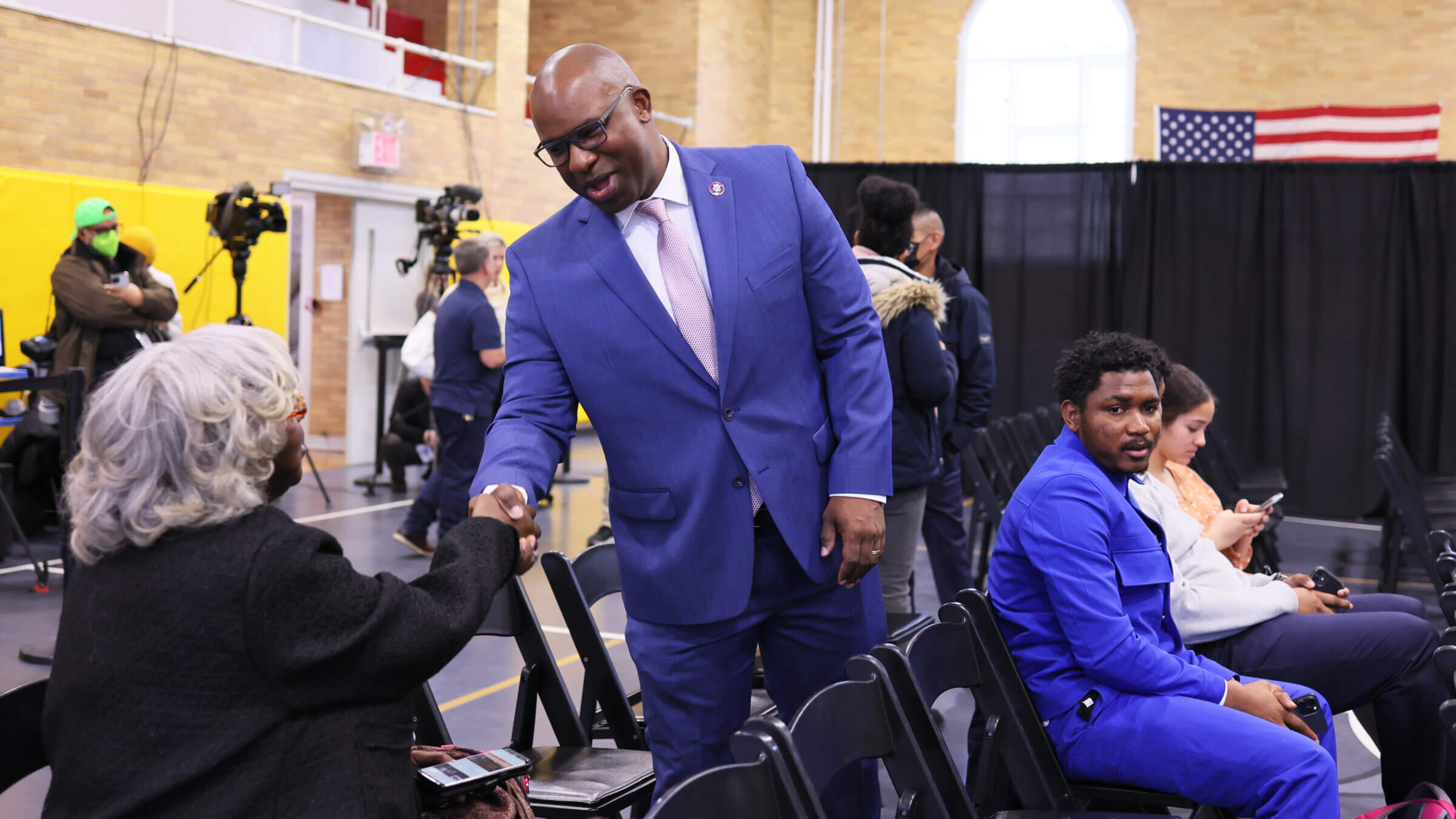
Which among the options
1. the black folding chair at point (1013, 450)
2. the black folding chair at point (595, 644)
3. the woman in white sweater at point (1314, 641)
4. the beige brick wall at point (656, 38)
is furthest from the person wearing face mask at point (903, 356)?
the beige brick wall at point (656, 38)

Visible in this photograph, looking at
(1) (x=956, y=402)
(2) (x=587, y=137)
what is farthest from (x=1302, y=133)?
(2) (x=587, y=137)

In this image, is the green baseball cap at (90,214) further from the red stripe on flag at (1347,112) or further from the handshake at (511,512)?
the red stripe on flag at (1347,112)

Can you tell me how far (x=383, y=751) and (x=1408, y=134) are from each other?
13503 millimetres

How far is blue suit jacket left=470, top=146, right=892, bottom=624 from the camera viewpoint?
6.35 ft

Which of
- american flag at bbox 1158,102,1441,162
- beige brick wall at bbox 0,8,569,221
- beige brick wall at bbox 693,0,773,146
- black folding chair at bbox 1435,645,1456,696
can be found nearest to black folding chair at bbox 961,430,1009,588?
black folding chair at bbox 1435,645,1456,696

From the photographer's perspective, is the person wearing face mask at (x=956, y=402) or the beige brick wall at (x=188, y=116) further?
the beige brick wall at (x=188, y=116)

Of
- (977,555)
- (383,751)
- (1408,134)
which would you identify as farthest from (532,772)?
(1408,134)

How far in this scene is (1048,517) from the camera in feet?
7.63

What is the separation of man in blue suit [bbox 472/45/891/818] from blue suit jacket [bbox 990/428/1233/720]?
43 centimetres

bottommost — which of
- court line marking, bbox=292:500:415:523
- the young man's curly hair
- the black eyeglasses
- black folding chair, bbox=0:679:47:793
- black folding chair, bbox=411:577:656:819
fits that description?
court line marking, bbox=292:500:415:523

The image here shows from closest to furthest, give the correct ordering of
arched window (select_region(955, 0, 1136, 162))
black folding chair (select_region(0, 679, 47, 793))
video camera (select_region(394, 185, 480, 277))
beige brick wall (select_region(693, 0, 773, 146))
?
black folding chair (select_region(0, 679, 47, 793)) → video camera (select_region(394, 185, 480, 277)) → beige brick wall (select_region(693, 0, 773, 146)) → arched window (select_region(955, 0, 1136, 162))

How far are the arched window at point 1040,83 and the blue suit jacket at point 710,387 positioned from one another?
43.7 feet

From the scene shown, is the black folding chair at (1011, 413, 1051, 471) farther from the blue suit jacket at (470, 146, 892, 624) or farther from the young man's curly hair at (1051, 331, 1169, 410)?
the blue suit jacket at (470, 146, 892, 624)

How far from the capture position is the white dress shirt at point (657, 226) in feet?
6.53
